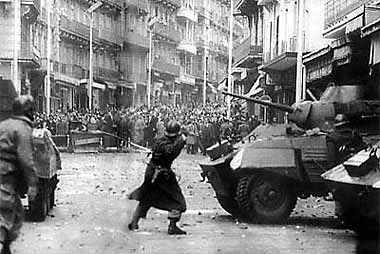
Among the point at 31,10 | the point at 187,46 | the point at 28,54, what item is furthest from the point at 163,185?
the point at 187,46

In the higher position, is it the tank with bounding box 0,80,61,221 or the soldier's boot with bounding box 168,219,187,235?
the tank with bounding box 0,80,61,221

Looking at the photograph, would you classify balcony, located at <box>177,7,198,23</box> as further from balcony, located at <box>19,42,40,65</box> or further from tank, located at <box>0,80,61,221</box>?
tank, located at <box>0,80,61,221</box>

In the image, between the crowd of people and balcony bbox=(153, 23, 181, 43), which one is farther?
the crowd of people

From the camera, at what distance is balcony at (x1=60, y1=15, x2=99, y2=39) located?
3027 cm

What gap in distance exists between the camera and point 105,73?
3200 centimetres

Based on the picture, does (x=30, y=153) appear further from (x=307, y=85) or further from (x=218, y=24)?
(x=218, y=24)

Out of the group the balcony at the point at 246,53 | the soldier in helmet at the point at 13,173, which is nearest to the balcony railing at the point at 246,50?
the balcony at the point at 246,53

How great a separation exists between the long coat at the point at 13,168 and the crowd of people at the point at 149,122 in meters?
21.5

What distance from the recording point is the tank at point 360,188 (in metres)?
12.0

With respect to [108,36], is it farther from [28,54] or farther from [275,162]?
[275,162]

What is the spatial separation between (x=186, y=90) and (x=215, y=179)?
55.9 ft

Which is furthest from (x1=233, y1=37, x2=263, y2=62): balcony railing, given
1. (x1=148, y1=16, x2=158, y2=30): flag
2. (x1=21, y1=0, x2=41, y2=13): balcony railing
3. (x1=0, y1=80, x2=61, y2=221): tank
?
(x1=0, y1=80, x2=61, y2=221): tank

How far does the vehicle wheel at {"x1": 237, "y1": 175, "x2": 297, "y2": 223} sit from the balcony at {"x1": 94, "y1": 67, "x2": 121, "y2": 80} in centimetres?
1794

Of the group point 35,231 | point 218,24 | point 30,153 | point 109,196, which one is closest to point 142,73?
point 218,24
